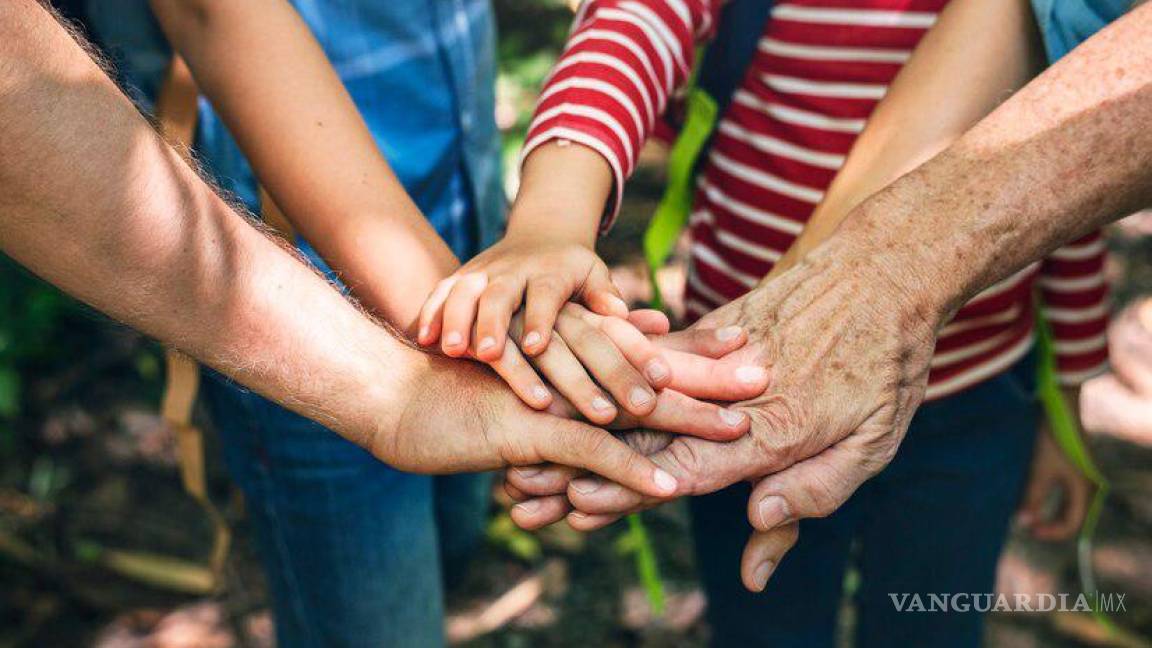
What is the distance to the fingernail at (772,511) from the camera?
1.45 m

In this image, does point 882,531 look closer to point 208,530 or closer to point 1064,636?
point 1064,636

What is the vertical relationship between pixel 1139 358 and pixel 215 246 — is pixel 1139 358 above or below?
below

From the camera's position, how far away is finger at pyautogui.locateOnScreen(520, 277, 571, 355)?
1.43 metres

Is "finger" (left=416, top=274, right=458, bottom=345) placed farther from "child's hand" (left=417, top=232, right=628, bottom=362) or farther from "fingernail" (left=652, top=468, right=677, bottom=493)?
"fingernail" (left=652, top=468, right=677, bottom=493)

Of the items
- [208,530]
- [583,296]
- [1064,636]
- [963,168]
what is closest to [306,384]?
[583,296]

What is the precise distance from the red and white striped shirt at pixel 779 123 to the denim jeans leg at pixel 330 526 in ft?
2.03

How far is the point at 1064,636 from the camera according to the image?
8.94 ft

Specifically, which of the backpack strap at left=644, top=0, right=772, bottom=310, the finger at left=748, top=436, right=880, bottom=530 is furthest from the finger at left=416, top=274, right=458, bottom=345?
the finger at left=748, top=436, right=880, bottom=530

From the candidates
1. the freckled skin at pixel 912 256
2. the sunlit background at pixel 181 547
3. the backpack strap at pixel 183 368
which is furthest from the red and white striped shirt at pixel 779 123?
the sunlit background at pixel 181 547

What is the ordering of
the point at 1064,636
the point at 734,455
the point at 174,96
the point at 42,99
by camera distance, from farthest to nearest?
the point at 1064,636 → the point at 174,96 → the point at 734,455 → the point at 42,99

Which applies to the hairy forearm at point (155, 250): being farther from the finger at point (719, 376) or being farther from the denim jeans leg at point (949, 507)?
the denim jeans leg at point (949, 507)

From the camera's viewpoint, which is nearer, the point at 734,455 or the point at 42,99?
the point at 42,99

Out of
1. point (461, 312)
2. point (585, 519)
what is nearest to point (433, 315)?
point (461, 312)

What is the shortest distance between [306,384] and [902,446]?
998 millimetres
